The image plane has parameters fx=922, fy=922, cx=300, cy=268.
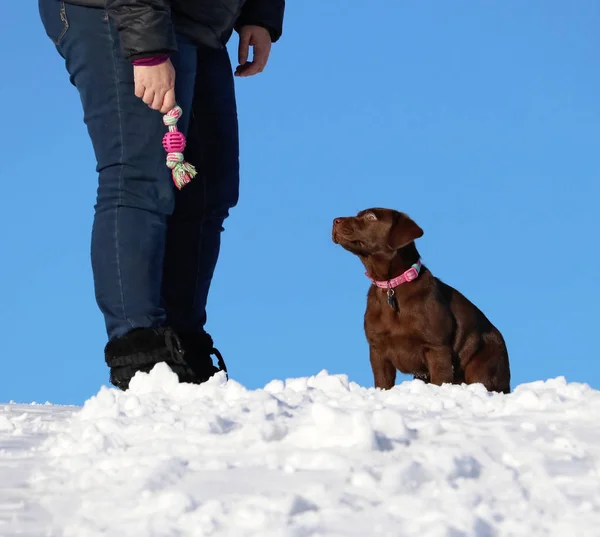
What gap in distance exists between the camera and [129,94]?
381 centimetres

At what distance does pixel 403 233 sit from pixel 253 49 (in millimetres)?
1303

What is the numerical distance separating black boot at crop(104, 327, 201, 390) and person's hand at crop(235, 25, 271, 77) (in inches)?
60.6

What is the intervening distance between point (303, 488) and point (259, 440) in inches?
13.7

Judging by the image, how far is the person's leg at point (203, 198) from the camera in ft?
14.0

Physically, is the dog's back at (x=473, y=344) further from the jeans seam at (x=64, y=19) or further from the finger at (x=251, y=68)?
the jeans seam at (x=64, y=19)

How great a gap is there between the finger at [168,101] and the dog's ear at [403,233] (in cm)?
178

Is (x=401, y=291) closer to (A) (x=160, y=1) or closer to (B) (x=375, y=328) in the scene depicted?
(B) (x=375, y=328)

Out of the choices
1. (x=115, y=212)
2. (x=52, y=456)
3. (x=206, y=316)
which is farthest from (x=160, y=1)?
(x=52, y=456)

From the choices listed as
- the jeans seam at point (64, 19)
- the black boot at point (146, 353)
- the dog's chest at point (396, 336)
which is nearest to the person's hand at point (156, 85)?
the jeans seam at point (64, 19)

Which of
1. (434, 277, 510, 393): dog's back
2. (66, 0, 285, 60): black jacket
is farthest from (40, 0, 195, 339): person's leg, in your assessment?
(434, 277, 510, 393): dog's back

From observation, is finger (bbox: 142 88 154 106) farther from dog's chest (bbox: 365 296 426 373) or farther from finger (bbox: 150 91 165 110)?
dog's chest (bbox: 365 296 426 373)

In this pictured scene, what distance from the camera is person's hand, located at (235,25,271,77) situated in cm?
463

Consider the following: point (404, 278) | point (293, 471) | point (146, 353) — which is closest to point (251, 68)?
point (404, 278)

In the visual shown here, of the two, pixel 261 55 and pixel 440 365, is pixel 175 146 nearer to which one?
pixel 261 55
